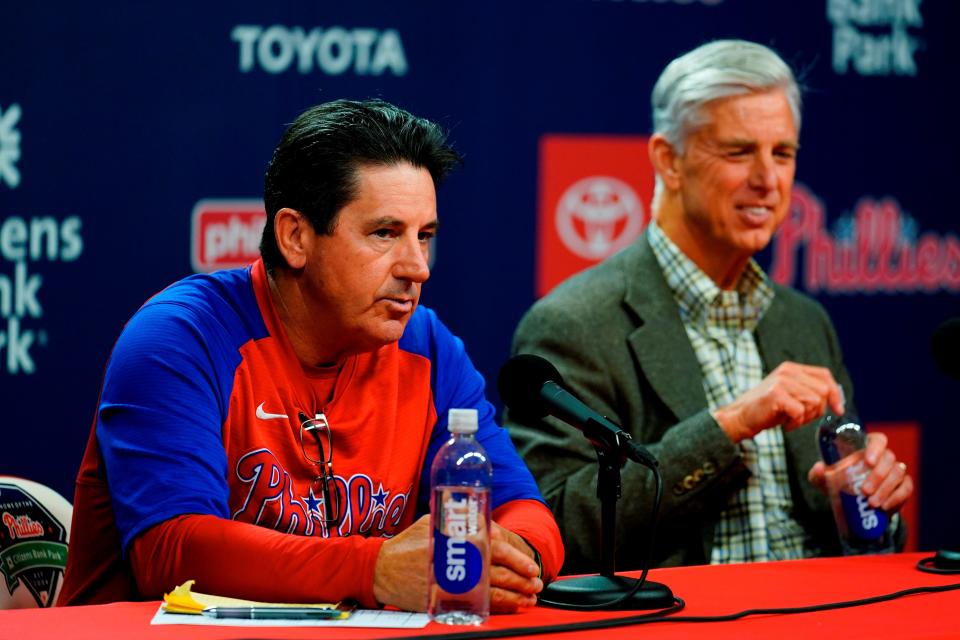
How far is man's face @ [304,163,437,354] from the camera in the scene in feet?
7.37

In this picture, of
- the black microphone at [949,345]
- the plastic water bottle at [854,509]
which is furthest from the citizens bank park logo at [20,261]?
the black microphone at [949,345]

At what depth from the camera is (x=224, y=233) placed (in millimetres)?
3346

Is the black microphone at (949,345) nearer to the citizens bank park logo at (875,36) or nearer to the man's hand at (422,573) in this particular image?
the man's hand at (422,573)

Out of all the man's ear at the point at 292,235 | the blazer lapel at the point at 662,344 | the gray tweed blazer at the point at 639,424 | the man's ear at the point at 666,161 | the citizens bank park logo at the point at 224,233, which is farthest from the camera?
the citizens bank park logo at the point at 224,233

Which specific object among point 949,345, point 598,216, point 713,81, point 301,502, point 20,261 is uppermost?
point 713,81

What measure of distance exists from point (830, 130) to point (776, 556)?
1737mm

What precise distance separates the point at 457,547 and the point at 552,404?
0.85ft

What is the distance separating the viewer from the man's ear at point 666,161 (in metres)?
3.17

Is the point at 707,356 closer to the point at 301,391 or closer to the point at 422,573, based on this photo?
the point at 301,391

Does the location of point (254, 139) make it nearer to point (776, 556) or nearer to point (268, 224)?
point (268, 224)

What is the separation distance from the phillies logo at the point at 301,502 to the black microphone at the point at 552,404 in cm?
41

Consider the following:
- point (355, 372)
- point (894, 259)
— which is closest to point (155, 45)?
point (355, 372)

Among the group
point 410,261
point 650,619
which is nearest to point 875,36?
point 410,261

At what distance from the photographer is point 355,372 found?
7.73 ft
